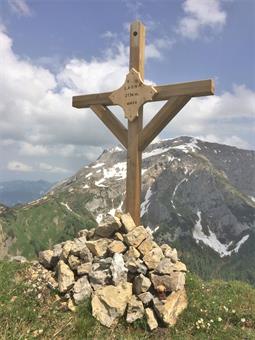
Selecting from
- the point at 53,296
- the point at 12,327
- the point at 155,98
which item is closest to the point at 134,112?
the point at 155,98

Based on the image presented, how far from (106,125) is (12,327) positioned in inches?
313

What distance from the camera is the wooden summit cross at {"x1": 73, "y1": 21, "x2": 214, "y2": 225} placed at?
44.8ft

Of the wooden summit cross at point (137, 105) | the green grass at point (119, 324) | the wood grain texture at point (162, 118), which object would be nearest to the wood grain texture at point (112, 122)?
the wooden summit cross at point (137, 105)

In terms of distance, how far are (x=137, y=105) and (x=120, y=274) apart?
5.81 metres

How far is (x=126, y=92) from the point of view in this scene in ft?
48.8

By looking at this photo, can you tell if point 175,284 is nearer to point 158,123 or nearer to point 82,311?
→ point 82,311

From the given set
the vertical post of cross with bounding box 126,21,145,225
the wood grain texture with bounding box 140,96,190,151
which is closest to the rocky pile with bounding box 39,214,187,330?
the vertical post of cross with bounding box 126,21,145,225

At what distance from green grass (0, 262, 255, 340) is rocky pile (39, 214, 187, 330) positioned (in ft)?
0.76

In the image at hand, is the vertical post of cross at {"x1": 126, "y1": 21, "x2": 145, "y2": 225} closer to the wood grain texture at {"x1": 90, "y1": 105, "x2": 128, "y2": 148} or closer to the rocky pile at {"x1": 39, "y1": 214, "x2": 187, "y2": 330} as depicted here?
the wood grain texture at {"x1": 90, "y1": 105, "x2": 128, "y2": 148}

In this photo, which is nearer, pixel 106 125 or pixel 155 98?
pixel 155 98

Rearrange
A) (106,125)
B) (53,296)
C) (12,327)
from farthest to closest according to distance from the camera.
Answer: (106,125), (53,296), (12,327)

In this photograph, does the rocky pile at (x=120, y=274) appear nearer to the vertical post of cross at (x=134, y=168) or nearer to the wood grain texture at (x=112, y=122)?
the vertical post of cross at (x=134, y=168)

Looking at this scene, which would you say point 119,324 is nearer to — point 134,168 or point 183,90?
point 134,168

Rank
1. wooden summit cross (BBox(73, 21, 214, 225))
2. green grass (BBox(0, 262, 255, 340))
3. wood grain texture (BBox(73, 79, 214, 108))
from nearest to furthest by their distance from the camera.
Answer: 1. green grass (BBox(0, 262, 255, 340))
2. wood grain texture (BBox(73, 79, 214, 108))
3. wooden summit cross (BBox(73, 21, 214, 225))
